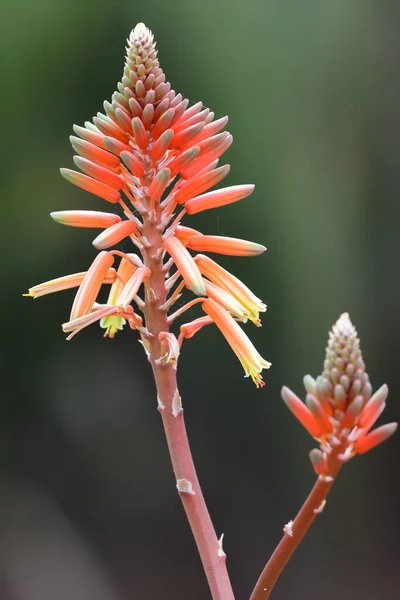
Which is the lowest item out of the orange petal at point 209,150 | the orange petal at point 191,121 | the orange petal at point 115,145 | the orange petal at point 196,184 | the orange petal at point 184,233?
the orange petal at point 184,233

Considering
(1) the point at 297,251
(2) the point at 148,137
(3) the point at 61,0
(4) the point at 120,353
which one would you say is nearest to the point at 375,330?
(1) the point at 297,251

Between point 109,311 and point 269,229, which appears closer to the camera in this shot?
point 109,311

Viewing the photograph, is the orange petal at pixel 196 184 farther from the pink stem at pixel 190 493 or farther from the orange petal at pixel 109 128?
the pink stem at pixel 190 493

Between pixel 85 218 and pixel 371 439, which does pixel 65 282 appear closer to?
pixel 85 218

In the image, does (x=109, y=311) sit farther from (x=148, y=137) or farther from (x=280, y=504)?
(x=280, y=504)

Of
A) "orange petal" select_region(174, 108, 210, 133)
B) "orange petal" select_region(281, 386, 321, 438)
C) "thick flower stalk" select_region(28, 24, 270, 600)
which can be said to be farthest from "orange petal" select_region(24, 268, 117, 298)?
"orange petal" select_region(281, 386, 321, 438)

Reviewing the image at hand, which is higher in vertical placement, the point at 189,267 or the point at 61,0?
the point at 61,0

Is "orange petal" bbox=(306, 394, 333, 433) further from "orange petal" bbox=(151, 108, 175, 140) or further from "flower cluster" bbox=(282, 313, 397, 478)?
"orange petal" bbox=(151, 108, 175, 140)

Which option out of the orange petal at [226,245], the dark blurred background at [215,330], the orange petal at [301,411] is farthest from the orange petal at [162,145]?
the dark blurred background at [215,330]
